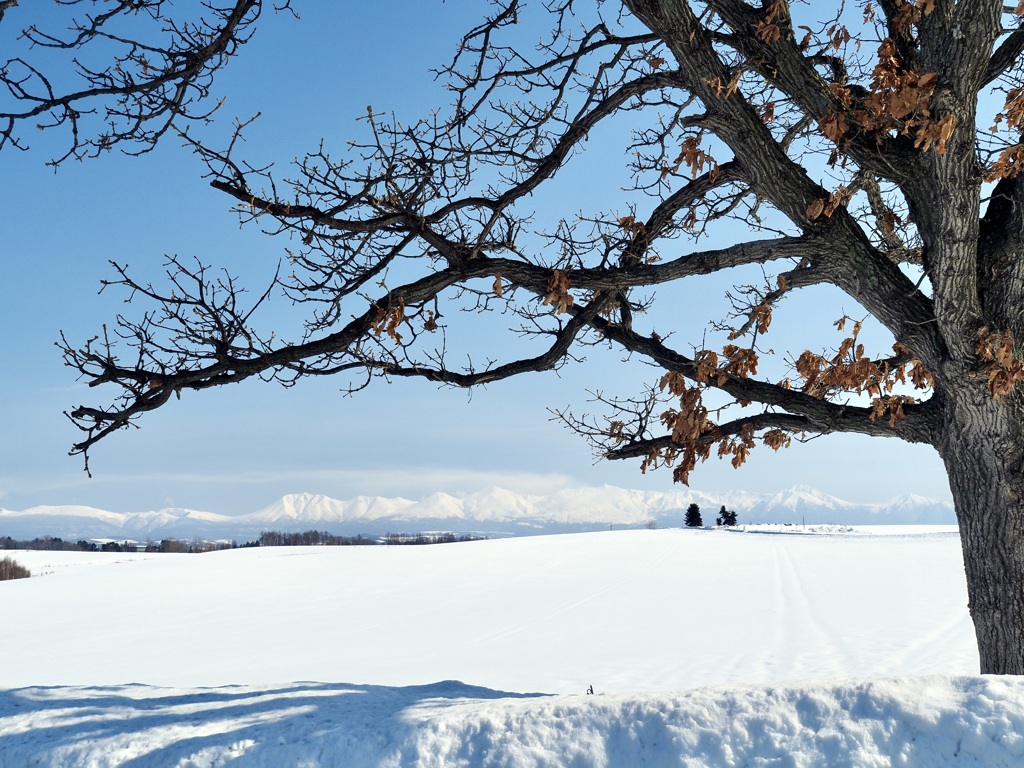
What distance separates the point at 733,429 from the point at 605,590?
2097 centimetres

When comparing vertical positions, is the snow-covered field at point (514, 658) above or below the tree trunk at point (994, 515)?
below

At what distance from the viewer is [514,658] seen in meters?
14.8

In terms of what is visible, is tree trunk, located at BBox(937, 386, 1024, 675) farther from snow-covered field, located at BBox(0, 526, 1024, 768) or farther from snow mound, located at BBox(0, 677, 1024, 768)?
snow mound, located at BBox(0, 677, 1024, 768)

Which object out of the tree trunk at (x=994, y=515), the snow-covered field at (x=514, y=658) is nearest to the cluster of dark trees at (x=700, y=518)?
the snow-covered field at (x=514, y=658)

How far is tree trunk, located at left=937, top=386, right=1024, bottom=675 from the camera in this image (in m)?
4.81

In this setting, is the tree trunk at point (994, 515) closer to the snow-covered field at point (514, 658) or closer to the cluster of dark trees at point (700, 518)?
the snow-covered field at point (514, 658)

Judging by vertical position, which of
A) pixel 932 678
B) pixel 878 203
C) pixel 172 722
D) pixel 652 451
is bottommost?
pixel 172 722

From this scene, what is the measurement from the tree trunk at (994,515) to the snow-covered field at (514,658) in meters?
1.30

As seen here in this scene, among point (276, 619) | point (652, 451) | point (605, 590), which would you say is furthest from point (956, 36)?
point (605, 590)

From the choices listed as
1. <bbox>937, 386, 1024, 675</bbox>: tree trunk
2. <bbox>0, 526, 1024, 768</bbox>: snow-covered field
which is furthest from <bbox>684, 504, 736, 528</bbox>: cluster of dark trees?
<bbox>937, 386, 1024, 675</bbox>: tree trunk

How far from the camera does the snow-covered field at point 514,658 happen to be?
2932 millimetres

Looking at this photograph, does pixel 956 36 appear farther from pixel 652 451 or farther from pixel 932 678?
pixel 932 678

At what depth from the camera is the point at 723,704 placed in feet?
10.00

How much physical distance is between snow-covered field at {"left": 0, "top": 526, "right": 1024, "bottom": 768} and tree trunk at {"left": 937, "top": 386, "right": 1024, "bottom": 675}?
130cm
